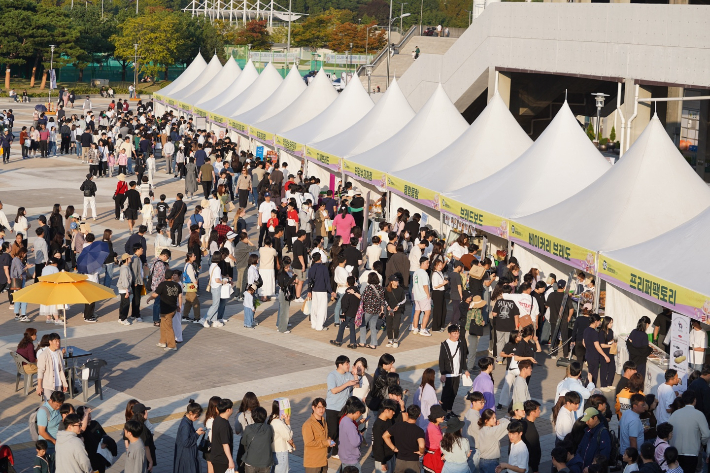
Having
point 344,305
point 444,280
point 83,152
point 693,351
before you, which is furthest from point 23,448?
point 83,152

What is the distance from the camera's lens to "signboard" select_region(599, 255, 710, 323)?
12680 mm

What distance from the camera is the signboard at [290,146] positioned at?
3028 cm

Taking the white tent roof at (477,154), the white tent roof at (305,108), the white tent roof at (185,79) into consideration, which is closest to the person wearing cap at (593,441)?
the white tent roof at (477,154)

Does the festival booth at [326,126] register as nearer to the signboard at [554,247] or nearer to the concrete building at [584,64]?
→ the concrete building at [584,64]

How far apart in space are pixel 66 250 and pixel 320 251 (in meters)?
5.61

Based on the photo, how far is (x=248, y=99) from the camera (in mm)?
42125

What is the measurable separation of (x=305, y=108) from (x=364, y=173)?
36.4ft

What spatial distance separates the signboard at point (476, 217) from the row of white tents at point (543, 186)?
3 centimetres

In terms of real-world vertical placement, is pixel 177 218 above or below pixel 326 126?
below

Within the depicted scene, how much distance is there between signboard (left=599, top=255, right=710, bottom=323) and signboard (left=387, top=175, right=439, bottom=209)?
6590 millimetres

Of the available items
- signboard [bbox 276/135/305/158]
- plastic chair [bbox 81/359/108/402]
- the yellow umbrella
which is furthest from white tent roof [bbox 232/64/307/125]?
plastic chair [bbox 81/359/108/402]

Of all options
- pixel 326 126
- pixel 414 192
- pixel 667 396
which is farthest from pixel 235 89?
pixel 667 396

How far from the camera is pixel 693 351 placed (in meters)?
13.4

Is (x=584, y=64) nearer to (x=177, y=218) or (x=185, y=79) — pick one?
(x=177, y=218)
